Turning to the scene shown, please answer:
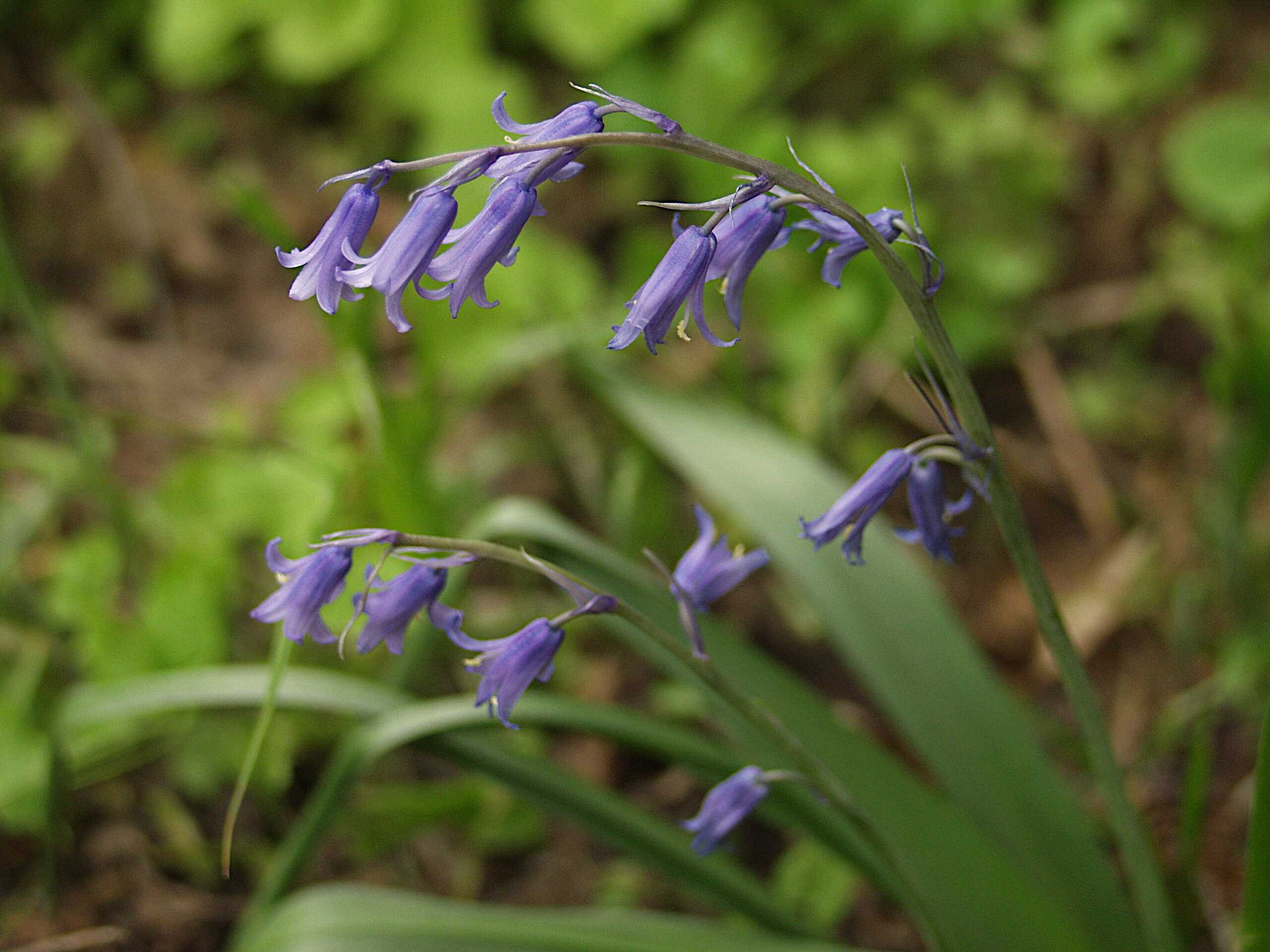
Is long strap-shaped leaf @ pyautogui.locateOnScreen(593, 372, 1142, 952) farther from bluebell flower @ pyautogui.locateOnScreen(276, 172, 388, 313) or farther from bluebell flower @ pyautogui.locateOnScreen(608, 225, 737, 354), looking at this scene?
bluebell flower @ pyautogui.locateOnScreen(276, 172, 388, 313)

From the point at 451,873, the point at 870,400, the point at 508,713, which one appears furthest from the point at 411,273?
the point at 870,400

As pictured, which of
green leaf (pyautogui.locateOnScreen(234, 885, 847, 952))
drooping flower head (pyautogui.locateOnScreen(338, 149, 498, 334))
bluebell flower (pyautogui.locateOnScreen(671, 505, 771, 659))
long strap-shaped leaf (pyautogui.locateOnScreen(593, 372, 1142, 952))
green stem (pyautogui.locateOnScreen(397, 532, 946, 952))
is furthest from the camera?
long strap-shaped leaf (pyautogui.locateOnScreen(593, 372, 1142, 952))

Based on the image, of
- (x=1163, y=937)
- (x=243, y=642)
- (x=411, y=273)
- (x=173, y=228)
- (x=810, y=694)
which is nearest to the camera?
(x=411, y=273)

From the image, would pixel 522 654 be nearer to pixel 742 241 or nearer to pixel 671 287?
pixel 671 287

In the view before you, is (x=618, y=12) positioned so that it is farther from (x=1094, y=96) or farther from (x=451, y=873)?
(x=451, y=873)

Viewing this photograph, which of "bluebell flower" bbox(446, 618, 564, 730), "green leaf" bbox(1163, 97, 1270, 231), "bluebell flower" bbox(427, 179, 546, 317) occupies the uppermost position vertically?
"bluebell flower" bbox(427, 179, 546, 317)

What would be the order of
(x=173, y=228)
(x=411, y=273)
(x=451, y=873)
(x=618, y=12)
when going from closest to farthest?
(x=411, y=273) → (x=451, y=873) → (x=618, y=12) → (x=173, y=228)

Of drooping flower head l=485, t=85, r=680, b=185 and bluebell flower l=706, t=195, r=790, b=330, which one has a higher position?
drooping flower head l=485, t=85, r=680, b=185

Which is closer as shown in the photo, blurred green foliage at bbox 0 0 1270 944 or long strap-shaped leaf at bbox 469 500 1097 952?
long strap-shaped leaf at bbox 469 500 1097 952

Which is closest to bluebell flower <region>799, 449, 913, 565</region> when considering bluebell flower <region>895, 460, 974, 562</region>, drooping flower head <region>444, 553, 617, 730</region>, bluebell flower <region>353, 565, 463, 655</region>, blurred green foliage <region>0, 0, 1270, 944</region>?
bluebell flower <region>895, 460, 974, 562</region>
